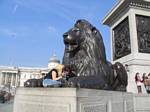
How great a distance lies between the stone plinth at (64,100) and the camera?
8.93ft

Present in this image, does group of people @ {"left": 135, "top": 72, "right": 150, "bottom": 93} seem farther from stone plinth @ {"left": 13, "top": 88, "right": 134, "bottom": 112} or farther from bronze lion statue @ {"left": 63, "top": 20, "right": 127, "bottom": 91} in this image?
stone plinth @ {"left": 13, "top": 88, "right": 134, "bottom": 112}

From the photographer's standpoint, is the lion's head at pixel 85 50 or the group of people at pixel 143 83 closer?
the lion's head at pixel 85 50

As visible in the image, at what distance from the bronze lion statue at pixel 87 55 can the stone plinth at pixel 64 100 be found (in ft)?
1.49

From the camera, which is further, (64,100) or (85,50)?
(85,50)

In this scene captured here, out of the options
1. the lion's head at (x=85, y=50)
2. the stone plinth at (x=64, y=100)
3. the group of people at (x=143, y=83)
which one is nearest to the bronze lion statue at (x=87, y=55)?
the lion's head at (x=85, y=50)

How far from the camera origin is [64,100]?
8.98ft

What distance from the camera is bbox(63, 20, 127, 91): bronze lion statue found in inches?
163

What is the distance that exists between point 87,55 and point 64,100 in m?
1.79

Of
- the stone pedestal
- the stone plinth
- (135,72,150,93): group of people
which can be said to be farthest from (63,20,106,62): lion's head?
the stone pedestal

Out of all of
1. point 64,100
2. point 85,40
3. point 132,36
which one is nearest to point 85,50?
point 85,40

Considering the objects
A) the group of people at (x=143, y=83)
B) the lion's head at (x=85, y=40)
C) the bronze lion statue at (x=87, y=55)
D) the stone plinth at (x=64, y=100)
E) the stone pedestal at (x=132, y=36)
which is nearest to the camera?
the stone plinth at (x=64, y=100)

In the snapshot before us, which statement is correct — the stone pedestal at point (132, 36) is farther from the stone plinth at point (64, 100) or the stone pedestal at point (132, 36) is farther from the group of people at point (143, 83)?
the stone plinth at point (64, 100)

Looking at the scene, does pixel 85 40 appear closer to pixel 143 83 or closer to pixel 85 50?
pixel 85 50

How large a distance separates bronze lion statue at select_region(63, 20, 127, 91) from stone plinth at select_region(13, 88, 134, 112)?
0.45 meters
